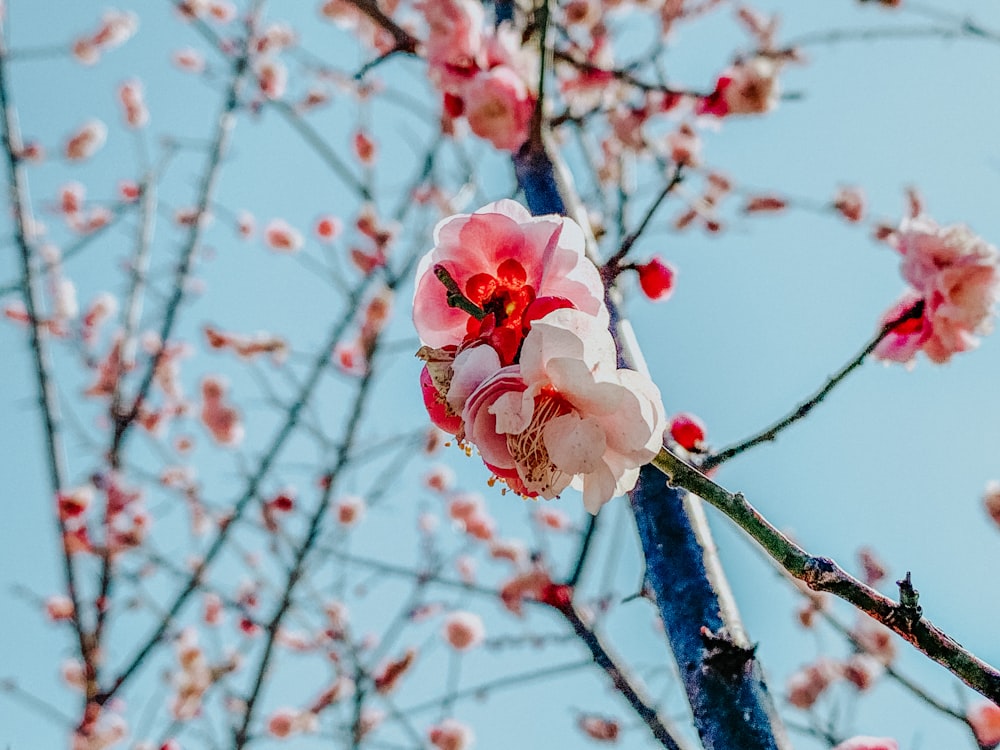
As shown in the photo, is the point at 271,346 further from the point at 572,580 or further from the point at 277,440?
the point at 572,580

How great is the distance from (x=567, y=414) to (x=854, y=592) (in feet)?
1.24

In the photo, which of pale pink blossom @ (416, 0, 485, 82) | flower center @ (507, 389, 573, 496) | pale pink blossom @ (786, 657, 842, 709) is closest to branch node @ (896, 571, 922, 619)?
flower center @ (507, 389, 573, 496)

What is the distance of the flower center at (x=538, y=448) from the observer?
3.09 feet

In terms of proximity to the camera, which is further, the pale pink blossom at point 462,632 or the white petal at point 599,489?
the pale pink blossom at point 462,632

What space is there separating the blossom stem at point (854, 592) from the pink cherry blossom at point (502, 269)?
0.94 feet

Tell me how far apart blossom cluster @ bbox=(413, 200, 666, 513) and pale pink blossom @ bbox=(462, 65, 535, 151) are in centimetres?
121

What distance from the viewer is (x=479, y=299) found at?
43.3 inches

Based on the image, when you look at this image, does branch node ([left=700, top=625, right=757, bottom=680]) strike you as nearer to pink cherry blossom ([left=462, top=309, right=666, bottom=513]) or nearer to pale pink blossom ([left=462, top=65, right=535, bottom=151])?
pink cherry blossom ([left=462, top=309, right=666, bottom=513])

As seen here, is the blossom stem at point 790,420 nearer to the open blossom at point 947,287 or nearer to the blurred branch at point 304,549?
the open blossom at point 947,287

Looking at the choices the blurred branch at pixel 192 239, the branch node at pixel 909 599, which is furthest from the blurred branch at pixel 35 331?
the branch node at pixel 909 599

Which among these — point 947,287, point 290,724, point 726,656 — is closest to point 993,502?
point 947,287

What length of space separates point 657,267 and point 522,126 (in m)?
0.74

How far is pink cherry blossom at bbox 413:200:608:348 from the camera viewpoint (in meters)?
0.98

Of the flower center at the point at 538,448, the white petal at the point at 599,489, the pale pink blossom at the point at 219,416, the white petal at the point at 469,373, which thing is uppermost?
the pale pink blossom at the point at 219,416
